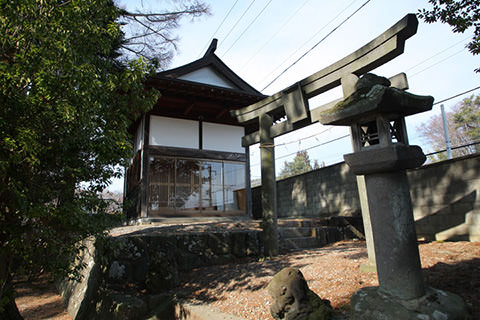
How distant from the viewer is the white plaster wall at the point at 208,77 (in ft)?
37.8

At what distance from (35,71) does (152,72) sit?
179 centimetres

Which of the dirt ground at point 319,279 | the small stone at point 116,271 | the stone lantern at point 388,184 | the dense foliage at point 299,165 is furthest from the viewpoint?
the dense foliage at point 299,165

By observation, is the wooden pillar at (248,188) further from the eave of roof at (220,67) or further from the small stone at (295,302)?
the small stone at (295,302)

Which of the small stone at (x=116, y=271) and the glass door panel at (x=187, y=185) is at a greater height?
the glass door panel at (x=187, y=185)

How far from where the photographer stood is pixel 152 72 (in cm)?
483

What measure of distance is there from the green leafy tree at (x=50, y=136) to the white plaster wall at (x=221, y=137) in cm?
732

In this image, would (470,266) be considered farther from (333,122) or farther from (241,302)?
(241,302)

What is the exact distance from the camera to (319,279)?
4215 mm

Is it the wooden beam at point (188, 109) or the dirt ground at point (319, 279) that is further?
the wooden beam at point (188, 109)

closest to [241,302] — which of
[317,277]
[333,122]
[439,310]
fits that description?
[317,277]

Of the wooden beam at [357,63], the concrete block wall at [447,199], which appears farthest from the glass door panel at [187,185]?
the concrete block wall at [447,199]

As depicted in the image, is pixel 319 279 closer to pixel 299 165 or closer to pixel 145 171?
pixel 145 171

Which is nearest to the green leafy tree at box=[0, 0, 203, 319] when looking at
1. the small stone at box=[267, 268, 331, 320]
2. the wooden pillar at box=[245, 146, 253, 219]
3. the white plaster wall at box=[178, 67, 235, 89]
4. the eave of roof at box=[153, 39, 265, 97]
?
the small stone at box=[267, 268, 331, 320]

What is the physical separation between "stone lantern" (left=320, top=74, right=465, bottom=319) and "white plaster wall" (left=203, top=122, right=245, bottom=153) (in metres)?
8.58
